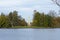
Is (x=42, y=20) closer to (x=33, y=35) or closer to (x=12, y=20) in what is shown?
(x=12, y=20)

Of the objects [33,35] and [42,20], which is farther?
[42,20]

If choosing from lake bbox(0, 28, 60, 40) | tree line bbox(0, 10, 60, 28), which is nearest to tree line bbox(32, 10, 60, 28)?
tree line bbox(0, 10, 60, 28)

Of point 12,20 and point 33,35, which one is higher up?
point 33,35

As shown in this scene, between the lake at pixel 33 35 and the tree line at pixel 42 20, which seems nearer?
the lake at pixel 33 35

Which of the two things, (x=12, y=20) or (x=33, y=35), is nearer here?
(x=33, y=35)

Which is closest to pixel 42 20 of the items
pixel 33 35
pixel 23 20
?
pixel 23 20

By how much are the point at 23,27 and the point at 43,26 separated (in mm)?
7676

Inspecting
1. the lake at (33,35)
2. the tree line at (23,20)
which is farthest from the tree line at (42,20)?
the lake at (33,35)

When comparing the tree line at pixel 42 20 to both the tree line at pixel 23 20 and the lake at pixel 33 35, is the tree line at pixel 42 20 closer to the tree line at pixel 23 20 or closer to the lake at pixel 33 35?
the tree line at pixel 23 20

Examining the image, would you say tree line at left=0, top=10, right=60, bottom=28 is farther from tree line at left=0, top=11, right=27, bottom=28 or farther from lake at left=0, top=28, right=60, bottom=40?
lake at left=0, top=28, right=60, bottom=40

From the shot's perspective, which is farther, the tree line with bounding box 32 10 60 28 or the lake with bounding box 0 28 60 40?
the tree line with bounding box 32 10 60 28

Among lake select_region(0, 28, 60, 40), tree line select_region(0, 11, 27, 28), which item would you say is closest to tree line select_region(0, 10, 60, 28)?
tree line select_region(0, 11, 27, 28)

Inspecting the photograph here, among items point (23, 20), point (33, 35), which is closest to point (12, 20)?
point (23, 20)

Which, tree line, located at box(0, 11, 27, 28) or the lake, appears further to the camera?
tree line, located at box(0, 11, 27, 28)
